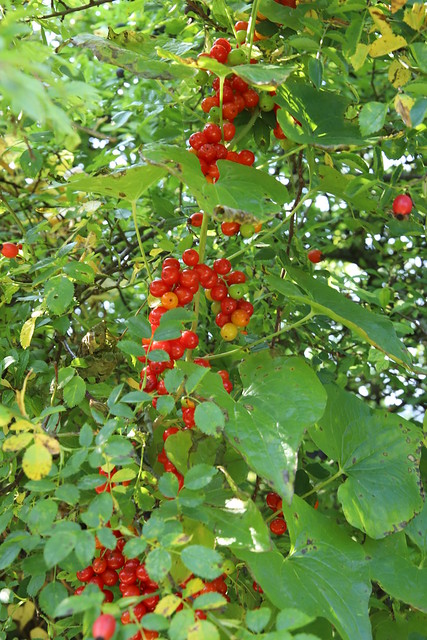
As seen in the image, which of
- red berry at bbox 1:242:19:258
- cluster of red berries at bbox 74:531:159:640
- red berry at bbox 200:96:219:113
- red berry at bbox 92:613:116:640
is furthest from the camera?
red berry at bbox 1:242:19:258

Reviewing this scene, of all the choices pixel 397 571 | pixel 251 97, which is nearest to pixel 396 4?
pixel 251 97

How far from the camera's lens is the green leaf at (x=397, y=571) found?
3.43 feet

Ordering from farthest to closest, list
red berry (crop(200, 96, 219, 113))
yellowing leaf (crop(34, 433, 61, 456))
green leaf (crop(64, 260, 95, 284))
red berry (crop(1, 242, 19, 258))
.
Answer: red berry (crop(1, 242, 19, 258)) → green leaf (crop(64, 260, 95, 284)) → red berry (crop(200, 96, 219, 113)) → yellowing leaf (crop(34, 433, 61, 456))

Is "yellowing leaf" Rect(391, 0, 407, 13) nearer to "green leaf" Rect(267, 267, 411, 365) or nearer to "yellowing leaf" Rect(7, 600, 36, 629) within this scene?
"green leaf" Rect(267, 267, 411, 365)

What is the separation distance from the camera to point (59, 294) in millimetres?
1109

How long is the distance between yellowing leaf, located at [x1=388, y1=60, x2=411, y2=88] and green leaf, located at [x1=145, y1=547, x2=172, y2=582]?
769mm

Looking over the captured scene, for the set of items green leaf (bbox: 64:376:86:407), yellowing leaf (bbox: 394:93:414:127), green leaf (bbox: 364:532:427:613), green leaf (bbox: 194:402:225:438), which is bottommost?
green leaf (bbox: 364:532:427:613)

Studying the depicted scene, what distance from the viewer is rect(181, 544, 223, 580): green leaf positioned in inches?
25.2

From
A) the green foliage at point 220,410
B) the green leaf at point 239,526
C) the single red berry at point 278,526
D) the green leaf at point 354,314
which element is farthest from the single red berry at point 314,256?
the green leaf at point 239,526

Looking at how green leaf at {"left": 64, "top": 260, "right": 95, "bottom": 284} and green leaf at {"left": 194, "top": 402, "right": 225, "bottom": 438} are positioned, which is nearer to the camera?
green leaf at {"left": 194, "top": 402, "right": 225, "bottom": 438}

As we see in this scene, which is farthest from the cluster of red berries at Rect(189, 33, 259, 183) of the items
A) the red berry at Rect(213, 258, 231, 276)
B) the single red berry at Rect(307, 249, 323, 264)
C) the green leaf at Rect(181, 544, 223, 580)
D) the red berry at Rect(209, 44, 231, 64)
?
the green leaf at Rect(181, 544, 223, 580)

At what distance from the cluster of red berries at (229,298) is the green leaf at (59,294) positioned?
0.25 m

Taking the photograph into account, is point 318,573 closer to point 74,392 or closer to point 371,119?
point 74,392

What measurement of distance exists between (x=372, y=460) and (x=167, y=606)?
0.61 metres
